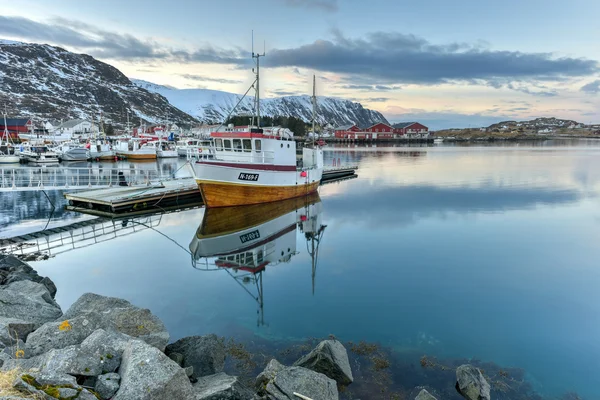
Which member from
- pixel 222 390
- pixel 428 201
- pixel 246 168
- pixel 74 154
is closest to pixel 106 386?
pixel 222 390

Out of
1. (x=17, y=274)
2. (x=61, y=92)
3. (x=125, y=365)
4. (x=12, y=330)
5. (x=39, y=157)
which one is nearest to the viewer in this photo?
(x=125, y=365)

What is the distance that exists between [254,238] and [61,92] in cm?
17773

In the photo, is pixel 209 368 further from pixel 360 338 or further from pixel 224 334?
pixel 360 338

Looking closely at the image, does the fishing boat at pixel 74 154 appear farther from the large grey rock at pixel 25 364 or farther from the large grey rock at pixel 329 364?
the large grey rock at pixel 329 364

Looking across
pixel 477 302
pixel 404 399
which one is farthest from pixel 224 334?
pixel 477 302

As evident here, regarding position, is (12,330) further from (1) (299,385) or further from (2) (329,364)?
(2) (329,364)

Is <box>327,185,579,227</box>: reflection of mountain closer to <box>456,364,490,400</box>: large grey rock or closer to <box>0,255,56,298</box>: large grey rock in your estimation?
<box>456,364,490,400</box>: large grey rock

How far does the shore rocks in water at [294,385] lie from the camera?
5.17 metres

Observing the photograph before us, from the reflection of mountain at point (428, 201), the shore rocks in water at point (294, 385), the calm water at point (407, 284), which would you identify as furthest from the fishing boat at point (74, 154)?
the shore rocks in water at point (294, 385)

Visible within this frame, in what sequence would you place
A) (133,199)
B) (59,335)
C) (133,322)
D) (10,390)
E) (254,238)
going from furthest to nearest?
(133,199)
(254,238)
(133,322)
(59,335)
(10,390)

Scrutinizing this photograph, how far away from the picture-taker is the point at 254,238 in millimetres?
16969

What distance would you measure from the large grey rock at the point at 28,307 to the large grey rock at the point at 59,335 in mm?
1821

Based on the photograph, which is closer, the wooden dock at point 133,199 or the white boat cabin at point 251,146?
the wooden dock at point 133,199

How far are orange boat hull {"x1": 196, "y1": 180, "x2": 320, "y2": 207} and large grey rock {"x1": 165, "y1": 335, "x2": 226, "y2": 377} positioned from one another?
1499cm
